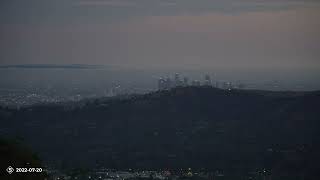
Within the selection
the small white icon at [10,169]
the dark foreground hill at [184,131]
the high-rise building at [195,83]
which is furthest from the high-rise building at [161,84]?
the small white icon at [10,169]

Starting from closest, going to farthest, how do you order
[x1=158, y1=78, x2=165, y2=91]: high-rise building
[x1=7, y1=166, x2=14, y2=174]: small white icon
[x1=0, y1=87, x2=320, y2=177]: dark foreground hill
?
[x1=7, y1=166, x2=14, y2=174]: small white icon → [x1=0, y1=87, x2=320, y2=177]: dark foreground hill → [x1=158, y1=78, x2=165, y2=91]: high-rise building

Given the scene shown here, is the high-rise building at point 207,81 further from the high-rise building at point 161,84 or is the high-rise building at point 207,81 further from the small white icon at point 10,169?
the small white icon at point 10,169

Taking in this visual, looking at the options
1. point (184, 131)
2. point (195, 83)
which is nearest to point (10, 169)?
point (184, 131)

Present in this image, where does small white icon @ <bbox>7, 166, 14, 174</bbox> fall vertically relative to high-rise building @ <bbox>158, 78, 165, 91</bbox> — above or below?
below

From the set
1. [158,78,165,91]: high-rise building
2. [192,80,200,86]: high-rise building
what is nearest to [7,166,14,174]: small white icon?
[158,78,165,91]: high-rise building

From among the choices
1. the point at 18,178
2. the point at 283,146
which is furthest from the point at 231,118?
the point at 18,178

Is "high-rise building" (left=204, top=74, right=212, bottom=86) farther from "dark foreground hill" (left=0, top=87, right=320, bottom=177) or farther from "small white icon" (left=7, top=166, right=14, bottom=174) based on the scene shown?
"small white icon" (left=7, top=166, right=14, bottom=174)

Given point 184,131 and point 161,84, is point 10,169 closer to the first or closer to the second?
point 184,131

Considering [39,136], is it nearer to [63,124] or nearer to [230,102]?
[63,124]
